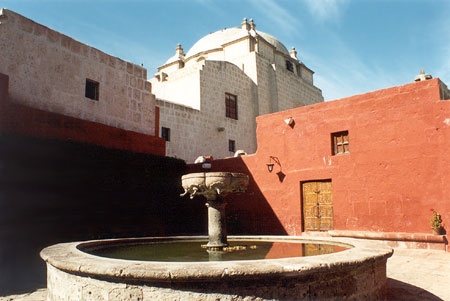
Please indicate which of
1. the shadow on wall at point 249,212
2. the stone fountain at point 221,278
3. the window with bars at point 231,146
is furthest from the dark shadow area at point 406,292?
the window with bars at point 231,146

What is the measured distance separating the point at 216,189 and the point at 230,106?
14.0 meters

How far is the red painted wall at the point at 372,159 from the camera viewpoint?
809cm

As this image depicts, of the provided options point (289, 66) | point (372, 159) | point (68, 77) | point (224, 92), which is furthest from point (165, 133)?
point (289, 66)

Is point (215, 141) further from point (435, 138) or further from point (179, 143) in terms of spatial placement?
point (435, 138)

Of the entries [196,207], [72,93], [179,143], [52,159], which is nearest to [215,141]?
[179,143]

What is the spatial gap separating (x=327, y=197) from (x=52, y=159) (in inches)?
268

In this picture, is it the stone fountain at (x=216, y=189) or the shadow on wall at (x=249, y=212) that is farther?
the shadow on wall at (x=249, y=212)

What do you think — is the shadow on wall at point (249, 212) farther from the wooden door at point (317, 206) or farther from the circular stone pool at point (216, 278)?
the circular stone pool at point (216, 278)

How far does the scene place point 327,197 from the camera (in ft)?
31.8

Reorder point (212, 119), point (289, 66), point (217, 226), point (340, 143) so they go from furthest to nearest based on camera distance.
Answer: point (289, 66) → point (212, 119) → point (340, 143) → point (217, 226)

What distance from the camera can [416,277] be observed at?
213 inches

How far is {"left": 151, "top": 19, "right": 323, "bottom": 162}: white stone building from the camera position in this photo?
1603 centimetres

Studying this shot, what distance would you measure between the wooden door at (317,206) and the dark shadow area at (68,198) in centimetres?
390

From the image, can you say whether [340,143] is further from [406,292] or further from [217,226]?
[217,226]
